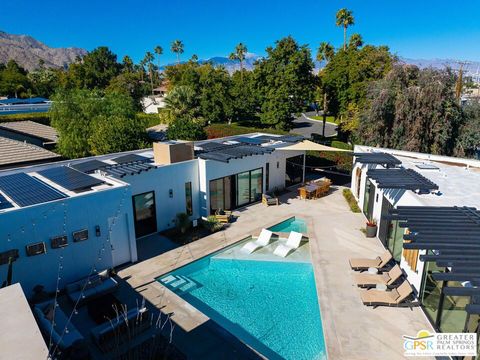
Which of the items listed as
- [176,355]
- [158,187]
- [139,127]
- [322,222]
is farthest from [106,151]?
[176,355]

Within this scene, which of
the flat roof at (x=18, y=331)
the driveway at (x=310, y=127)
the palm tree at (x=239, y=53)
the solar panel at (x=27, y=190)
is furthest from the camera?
the palm tree at (x=239, y=53)

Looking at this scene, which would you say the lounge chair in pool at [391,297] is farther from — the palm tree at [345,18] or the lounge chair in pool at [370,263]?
the palm tree at [345,18]

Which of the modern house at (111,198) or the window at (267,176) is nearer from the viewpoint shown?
the modern house at (111,198)

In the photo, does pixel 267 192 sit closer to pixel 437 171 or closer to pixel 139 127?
pixel 437 171

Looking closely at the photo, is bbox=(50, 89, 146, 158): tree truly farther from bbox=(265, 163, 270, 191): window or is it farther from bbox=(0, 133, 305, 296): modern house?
bbox=(265, 163, 270, 191): window

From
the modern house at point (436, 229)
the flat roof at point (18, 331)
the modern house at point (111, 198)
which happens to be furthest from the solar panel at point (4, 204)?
the modern house at point (436, 229)
